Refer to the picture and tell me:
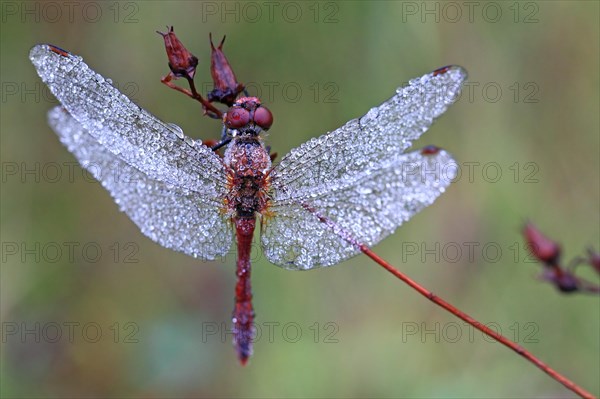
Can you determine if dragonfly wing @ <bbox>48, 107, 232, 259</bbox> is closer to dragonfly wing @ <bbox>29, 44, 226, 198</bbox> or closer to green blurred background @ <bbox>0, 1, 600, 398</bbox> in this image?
dragonfly wing @ <bbox>29, 44, 226, 198</bbox>

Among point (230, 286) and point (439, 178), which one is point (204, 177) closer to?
point (439, 178)

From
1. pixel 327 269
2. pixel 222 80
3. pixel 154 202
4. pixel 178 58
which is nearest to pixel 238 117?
pixel 222 80

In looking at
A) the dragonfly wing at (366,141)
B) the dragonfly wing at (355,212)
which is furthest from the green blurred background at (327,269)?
the dragonfly wing at (366,141)

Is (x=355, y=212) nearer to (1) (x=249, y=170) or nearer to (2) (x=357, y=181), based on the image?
(2) (x=357, y=181)

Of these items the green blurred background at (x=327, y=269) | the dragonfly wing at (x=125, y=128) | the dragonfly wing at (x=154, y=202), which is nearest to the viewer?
the dragonfly wing at (x=125, y=128)

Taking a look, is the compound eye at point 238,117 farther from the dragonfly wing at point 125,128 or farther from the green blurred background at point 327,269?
the green blurred background at point 327,269

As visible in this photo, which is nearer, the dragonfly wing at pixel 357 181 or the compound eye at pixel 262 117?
the dragonfly wing at pixel 357 181

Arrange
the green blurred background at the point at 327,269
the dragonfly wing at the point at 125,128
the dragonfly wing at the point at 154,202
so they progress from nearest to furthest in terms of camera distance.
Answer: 1. the dragonfly wing at the point at 125,128
2. the dragonfly wing at the point at 154,202
3. the green blurred background at the point at 327,269

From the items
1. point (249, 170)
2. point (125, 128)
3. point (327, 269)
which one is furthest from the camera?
point (327, 269)
